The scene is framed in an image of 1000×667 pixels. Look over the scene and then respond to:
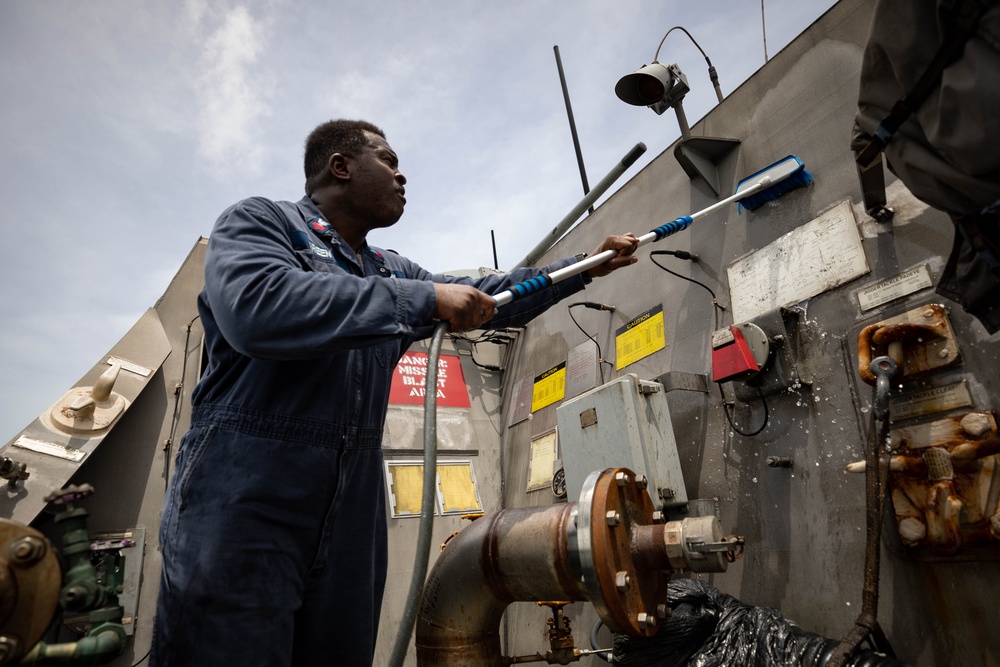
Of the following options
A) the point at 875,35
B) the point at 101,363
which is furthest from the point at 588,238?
the point at 101,363

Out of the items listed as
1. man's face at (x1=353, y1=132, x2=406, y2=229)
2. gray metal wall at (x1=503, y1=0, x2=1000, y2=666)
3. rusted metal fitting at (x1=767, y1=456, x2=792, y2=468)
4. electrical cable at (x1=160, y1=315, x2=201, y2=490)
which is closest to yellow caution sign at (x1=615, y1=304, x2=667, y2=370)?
gray metal wall at (x1=503, y1=0, x2=1000, y2=666)

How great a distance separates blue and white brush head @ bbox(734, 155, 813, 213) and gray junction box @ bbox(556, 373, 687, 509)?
2.62 ft

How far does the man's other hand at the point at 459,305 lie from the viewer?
44.4 inches

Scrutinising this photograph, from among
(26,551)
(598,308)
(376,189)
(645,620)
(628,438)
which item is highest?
(598,308)

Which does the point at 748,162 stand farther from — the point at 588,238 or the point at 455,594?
the point at 455,594

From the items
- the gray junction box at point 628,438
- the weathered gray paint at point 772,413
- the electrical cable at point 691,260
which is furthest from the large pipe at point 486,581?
the electrical cable at point 691,260

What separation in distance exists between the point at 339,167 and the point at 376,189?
12 cm

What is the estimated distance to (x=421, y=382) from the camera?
138 inches

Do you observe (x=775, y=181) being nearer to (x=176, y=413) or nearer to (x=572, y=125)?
(x=572, y=125)

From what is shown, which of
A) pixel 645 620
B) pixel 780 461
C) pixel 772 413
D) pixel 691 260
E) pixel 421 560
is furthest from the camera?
Result: pixel 691 260

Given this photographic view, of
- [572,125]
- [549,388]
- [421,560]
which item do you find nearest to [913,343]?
[421,560]

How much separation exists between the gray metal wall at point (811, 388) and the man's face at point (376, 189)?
1379 millimetres

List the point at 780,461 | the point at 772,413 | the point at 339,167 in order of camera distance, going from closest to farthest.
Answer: the point at 339,167 → the point at 780,461 → the point at 772,413

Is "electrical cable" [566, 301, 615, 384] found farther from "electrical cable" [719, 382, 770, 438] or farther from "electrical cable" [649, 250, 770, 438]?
"electrical cable" [719, 382, 770, 438]
